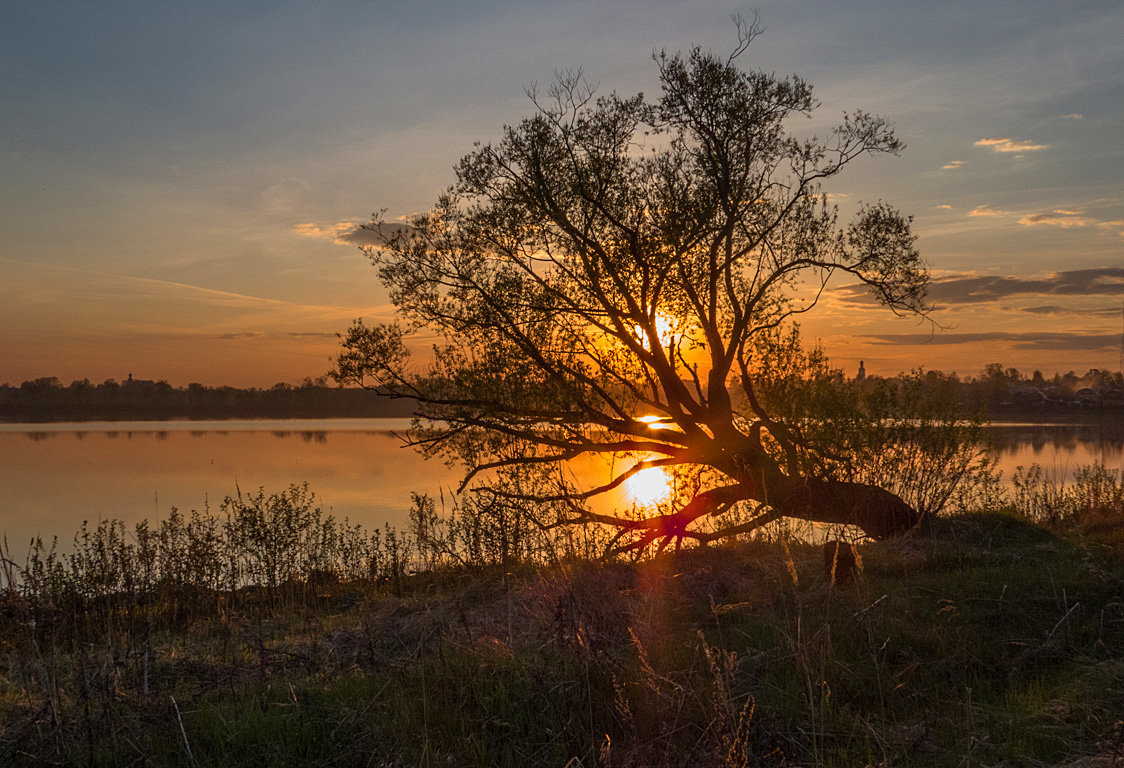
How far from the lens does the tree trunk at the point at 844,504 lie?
1434 cm

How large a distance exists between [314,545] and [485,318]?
22.1 ft

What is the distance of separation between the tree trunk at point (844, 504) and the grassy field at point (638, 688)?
469 cm

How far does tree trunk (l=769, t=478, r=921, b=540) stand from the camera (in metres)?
14.3

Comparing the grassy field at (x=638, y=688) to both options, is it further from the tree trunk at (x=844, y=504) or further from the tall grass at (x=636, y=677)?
the tree trunk at (x=844, y=504)

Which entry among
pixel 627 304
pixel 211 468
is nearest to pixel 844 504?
pixel 627 304

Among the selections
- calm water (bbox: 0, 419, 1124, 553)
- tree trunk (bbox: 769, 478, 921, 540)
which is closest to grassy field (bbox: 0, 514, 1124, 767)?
tree trunk (bbox: 769, 478, 921, 540)

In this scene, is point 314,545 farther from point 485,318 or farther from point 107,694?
point 107,694

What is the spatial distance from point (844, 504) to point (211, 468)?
144ft

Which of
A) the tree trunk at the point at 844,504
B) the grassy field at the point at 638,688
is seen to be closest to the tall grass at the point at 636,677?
the grassy field at the point at 638,688

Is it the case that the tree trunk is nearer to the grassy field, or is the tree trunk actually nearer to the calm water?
the calm water

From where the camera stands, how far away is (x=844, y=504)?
47.4 feet

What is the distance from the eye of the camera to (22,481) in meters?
40.6

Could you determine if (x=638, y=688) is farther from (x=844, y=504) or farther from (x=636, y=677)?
(x=844, y=504)

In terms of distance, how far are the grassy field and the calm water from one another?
8396 millimetres
